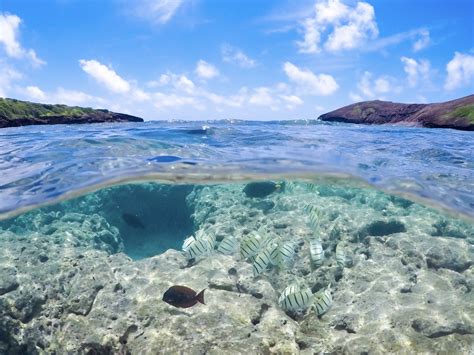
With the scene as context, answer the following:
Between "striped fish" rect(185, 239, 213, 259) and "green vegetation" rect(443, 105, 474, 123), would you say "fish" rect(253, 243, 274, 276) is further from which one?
"green vegetation" rect(443, 105, 474, 123)

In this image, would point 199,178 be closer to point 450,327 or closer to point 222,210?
point 222,210

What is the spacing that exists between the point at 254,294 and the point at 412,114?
68.2 feet

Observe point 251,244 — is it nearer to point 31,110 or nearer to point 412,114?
point 412,114

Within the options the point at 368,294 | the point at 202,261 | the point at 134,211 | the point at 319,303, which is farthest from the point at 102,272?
the point at 134,211

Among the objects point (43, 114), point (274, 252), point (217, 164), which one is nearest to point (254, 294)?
point (274, 252)

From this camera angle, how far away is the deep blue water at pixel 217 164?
12477 mm

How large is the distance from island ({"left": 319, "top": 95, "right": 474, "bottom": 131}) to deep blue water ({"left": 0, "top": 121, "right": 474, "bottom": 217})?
523cm

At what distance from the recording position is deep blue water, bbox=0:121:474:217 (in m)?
12.5

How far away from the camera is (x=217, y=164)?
13.4 meters

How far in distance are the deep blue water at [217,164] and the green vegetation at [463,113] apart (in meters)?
4.67

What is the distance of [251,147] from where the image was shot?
1509 cm

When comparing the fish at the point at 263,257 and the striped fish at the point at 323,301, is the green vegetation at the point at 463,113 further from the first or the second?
the fish at the point at 263,257

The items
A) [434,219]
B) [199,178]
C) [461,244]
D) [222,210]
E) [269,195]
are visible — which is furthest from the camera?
[269,195]

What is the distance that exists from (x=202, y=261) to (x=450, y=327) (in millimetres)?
5603
